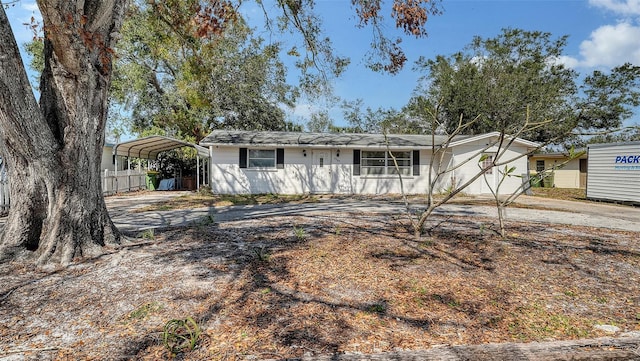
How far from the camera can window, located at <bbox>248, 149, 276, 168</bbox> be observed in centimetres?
1445

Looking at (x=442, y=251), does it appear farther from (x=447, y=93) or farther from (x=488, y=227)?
(x=447, y=93)

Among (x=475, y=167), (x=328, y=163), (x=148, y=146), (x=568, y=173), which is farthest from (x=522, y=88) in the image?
(x=148, y=146)

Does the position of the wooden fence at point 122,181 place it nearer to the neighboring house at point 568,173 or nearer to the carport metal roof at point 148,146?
the carport metal roof at point 148,146

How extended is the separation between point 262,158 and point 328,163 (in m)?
3.05

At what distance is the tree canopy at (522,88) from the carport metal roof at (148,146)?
55.8 feet

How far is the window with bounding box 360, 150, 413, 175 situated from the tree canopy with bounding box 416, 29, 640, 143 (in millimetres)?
9740

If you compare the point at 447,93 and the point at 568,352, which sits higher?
the point at 447,93

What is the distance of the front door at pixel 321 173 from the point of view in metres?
15.0

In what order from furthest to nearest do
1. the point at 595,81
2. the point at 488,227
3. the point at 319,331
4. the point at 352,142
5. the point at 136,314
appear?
1. the point at 595,81
2. the point at 352,142
3. the point at 488,227
4. the point at 136,314
5. the point at 319,331

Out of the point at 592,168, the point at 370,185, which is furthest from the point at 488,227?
the point at 592,168

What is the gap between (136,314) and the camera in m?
2.77

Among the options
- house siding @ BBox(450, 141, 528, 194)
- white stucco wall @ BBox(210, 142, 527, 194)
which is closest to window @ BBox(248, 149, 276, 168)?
white stucco wall @ BBox(210, 142, 527, 194)

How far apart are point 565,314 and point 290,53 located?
7662 mm

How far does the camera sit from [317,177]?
1502 cm
